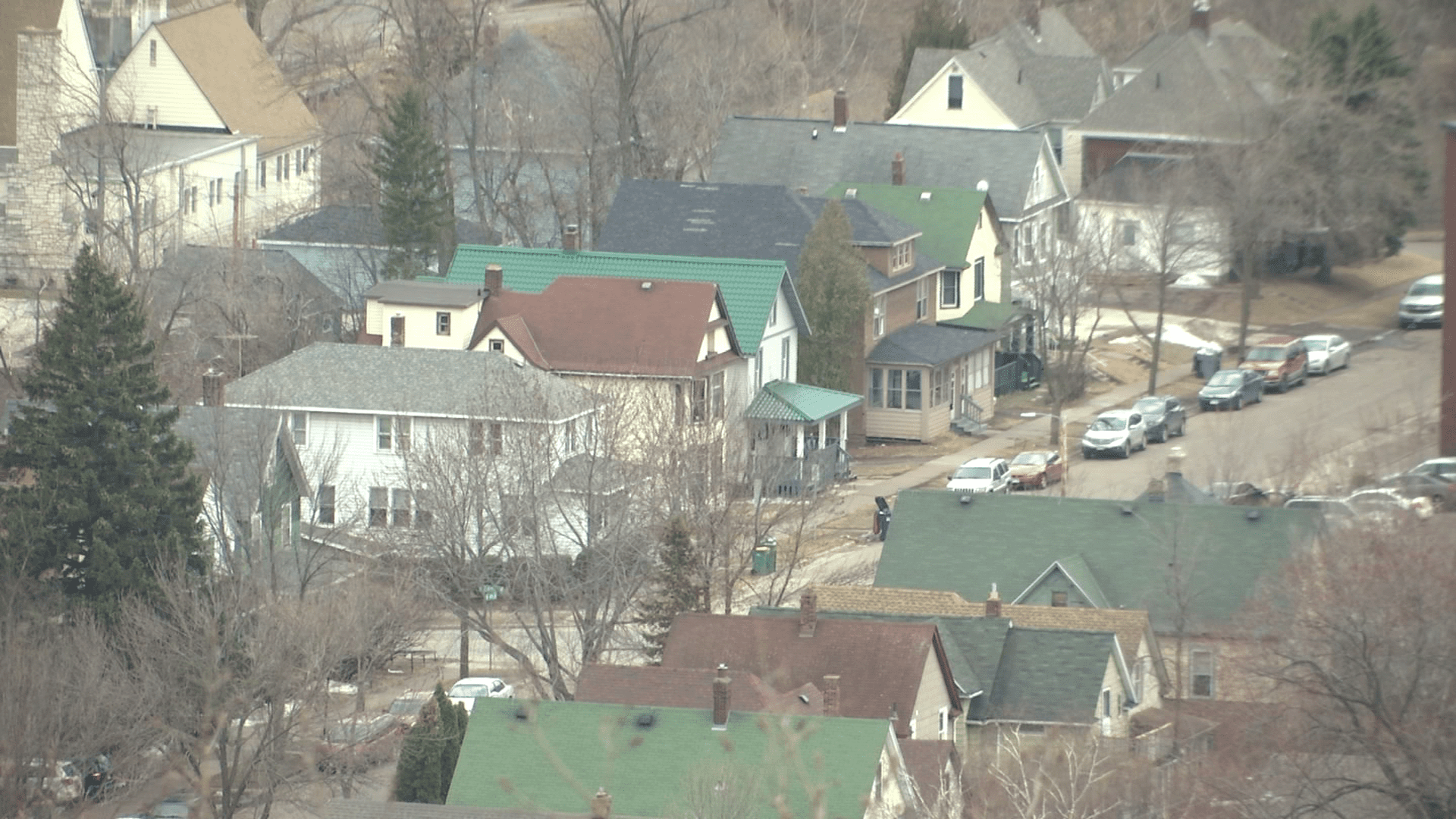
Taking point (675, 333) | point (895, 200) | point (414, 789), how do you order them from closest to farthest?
point (414, 789) < point (675, 333) < point (895, 200)

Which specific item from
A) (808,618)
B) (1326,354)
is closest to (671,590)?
(808,618)

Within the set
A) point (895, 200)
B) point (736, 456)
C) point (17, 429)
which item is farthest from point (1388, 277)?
point (17, 429)

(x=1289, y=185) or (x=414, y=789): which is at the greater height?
(x=1289, y=185)

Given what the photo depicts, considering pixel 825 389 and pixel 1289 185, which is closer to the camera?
pixel 825 389

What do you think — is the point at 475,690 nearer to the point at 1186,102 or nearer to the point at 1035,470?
the point at 1035,470

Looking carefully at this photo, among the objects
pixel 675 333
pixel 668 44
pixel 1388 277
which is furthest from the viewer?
pixel 668 44

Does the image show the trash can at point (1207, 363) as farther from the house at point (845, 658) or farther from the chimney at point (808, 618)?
the chimney at point (808, 618)

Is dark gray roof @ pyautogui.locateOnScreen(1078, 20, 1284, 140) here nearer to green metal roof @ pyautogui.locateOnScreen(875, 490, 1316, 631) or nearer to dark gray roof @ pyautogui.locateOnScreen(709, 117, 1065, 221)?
dark gray roof @ pyautogui.locateOnScreen(709, 117, 1065, 221)

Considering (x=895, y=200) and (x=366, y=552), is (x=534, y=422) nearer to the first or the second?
(x=366, y=552)
